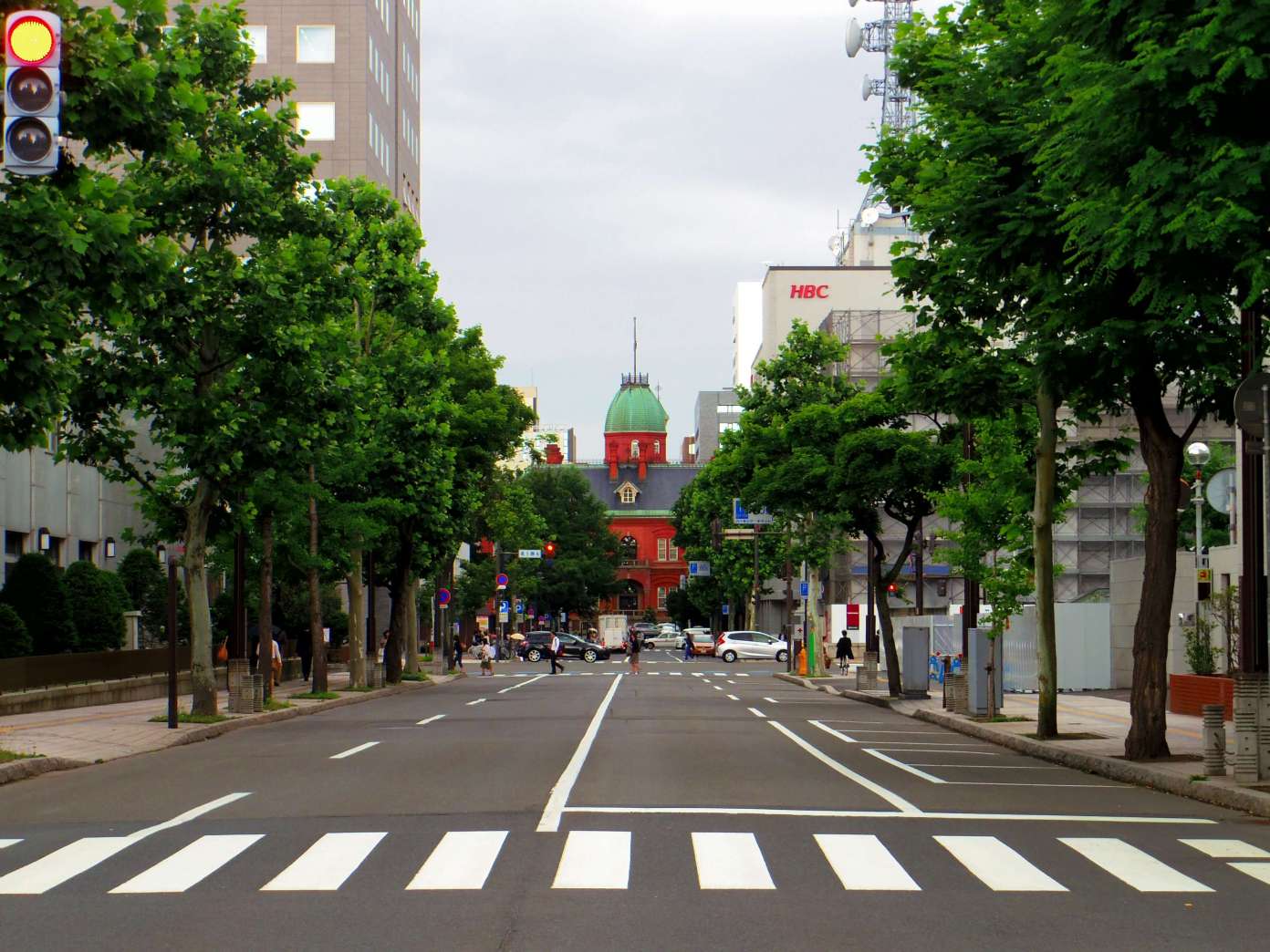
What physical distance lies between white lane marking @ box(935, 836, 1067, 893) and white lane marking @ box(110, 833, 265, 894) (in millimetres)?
4866

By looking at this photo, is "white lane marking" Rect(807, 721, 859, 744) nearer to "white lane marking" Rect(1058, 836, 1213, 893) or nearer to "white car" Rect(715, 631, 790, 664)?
"white lane marking" Rect(1058, 836, 1213, 893)

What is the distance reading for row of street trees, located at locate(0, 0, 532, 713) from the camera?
15.7 m

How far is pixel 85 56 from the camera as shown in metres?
15.4

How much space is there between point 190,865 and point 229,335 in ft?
59.2

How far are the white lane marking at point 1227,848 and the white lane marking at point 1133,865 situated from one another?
0.52 m

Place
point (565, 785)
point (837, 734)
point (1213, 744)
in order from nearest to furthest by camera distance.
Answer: point (565, 785) → point (1213, 744) → point (837, 734)

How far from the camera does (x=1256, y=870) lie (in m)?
10.8

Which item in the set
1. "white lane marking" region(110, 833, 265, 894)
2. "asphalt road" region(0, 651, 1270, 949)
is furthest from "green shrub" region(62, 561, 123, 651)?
"white lane marking" region(110, 833, 265, 894)

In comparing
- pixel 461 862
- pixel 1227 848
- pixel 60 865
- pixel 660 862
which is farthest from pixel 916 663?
pixel 60 865

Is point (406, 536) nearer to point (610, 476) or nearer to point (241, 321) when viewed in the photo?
point (241, 321)

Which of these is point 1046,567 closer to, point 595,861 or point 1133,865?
point 1133,865

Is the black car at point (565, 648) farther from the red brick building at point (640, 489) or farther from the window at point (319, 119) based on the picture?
the red brick building at point (640, 489)

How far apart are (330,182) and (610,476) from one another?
483 ft

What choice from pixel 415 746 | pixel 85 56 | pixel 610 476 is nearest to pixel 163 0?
pixel 85 56
